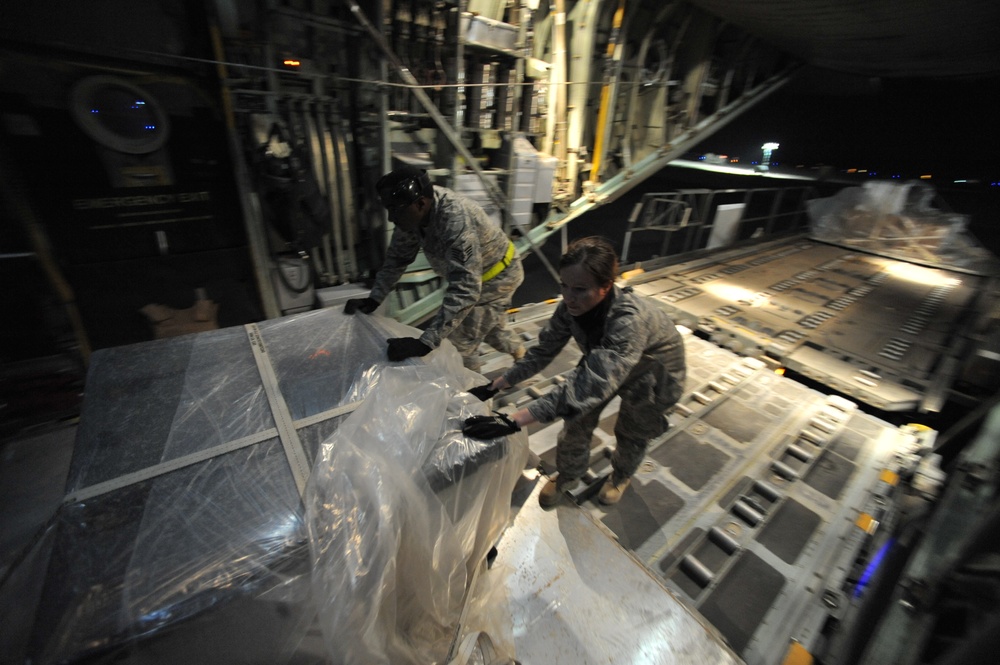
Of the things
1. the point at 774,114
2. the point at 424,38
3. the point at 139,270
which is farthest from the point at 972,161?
the point at 139,270

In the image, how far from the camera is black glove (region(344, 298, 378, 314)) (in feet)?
7.80

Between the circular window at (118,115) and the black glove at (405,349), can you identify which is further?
the circular window at (118,115)

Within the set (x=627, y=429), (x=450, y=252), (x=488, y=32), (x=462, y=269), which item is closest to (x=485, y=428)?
(x=627, y=429)

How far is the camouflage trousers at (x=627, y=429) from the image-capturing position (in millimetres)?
2150

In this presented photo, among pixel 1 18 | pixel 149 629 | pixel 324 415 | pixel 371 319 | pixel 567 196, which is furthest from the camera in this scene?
pixel 567 196

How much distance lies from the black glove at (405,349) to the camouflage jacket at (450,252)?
0.19 metres

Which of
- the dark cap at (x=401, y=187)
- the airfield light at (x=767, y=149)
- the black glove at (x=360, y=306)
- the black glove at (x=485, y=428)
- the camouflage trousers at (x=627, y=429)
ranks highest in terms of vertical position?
the airfield light at (x=767, y=149)

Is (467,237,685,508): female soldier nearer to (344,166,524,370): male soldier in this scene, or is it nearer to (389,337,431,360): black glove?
(389,337,431,360): black glove

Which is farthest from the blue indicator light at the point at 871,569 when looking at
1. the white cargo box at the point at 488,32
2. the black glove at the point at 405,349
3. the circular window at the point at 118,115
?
the circular window at the point at 118,115

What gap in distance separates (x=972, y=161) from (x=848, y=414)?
14.1 m

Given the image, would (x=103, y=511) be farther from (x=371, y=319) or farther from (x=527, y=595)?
(x=527, y=595)

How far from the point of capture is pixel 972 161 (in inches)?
431

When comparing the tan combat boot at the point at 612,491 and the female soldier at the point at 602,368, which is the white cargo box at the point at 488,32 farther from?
the tan combat boot at the point at 612,491

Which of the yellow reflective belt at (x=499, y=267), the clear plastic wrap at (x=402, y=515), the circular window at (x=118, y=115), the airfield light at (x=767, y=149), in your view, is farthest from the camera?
the airfield light at (x=767, y=149)
